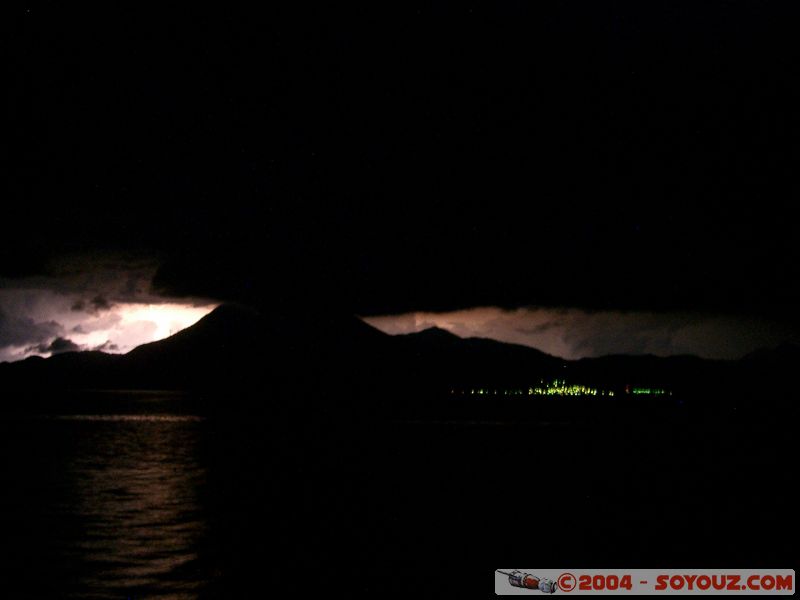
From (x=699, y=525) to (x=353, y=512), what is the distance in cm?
1268

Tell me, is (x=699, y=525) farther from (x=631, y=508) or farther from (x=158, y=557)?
(x=158, y=557)

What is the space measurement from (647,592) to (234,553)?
444 inches

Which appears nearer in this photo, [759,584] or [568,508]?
[759,584]

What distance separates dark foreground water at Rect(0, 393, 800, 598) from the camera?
2148 cm

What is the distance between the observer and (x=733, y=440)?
8225 cm

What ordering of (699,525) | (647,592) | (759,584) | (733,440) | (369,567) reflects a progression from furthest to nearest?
(733,440)
(699,525)
(369,567)
(759,584)
(647,592)

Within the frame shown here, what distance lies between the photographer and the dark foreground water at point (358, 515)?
2148cm

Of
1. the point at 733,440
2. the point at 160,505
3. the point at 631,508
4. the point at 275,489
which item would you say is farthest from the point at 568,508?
the point at 733,440

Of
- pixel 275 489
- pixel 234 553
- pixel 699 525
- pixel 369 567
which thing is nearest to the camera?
pixel 369 567

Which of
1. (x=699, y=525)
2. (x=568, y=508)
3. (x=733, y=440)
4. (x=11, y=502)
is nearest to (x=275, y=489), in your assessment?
(x=11, y=502)

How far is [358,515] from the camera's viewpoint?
30.2 meters

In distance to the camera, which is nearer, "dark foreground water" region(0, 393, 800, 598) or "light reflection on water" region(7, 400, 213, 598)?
"light reflection on water" region(7, 400, 213, 598)

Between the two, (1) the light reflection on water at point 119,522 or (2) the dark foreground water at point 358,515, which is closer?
(1) the light reflection on water at point 119,522

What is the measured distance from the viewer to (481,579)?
67.7ft
